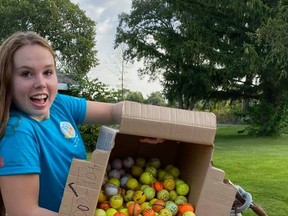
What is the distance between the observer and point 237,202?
67.8 inches

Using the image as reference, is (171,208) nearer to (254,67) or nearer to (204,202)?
(204,202)

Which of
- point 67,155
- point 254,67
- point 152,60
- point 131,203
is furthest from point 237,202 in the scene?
point 152,60

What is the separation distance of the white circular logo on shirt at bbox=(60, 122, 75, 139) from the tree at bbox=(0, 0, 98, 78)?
3375 centimetres

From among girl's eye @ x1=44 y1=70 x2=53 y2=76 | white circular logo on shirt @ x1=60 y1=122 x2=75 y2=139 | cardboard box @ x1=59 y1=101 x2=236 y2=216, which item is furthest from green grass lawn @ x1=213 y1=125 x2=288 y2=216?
girl's eye @ x1=44 y1=70 x2=53 y2=76

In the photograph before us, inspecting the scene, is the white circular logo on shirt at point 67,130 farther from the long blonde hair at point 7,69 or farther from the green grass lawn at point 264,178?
the green grass lawn at point 264,178

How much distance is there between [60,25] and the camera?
36812 millimetres

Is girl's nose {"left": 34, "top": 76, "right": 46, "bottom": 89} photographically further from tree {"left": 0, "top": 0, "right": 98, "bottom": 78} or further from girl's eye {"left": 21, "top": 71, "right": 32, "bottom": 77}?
tree {"left": 0, "top": 0, "right": 98, "bottom": 78}

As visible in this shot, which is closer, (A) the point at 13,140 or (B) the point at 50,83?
(A) the point at 13,140

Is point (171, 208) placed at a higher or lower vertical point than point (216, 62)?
lower

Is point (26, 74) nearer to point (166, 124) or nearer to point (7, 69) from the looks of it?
point (7, 69)

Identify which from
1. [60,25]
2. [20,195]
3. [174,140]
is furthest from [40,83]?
[60,25]

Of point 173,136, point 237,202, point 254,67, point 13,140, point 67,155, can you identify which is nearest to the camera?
point 13,140

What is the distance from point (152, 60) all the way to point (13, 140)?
19832 millimetres

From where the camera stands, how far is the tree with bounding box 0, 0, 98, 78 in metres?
35.3
